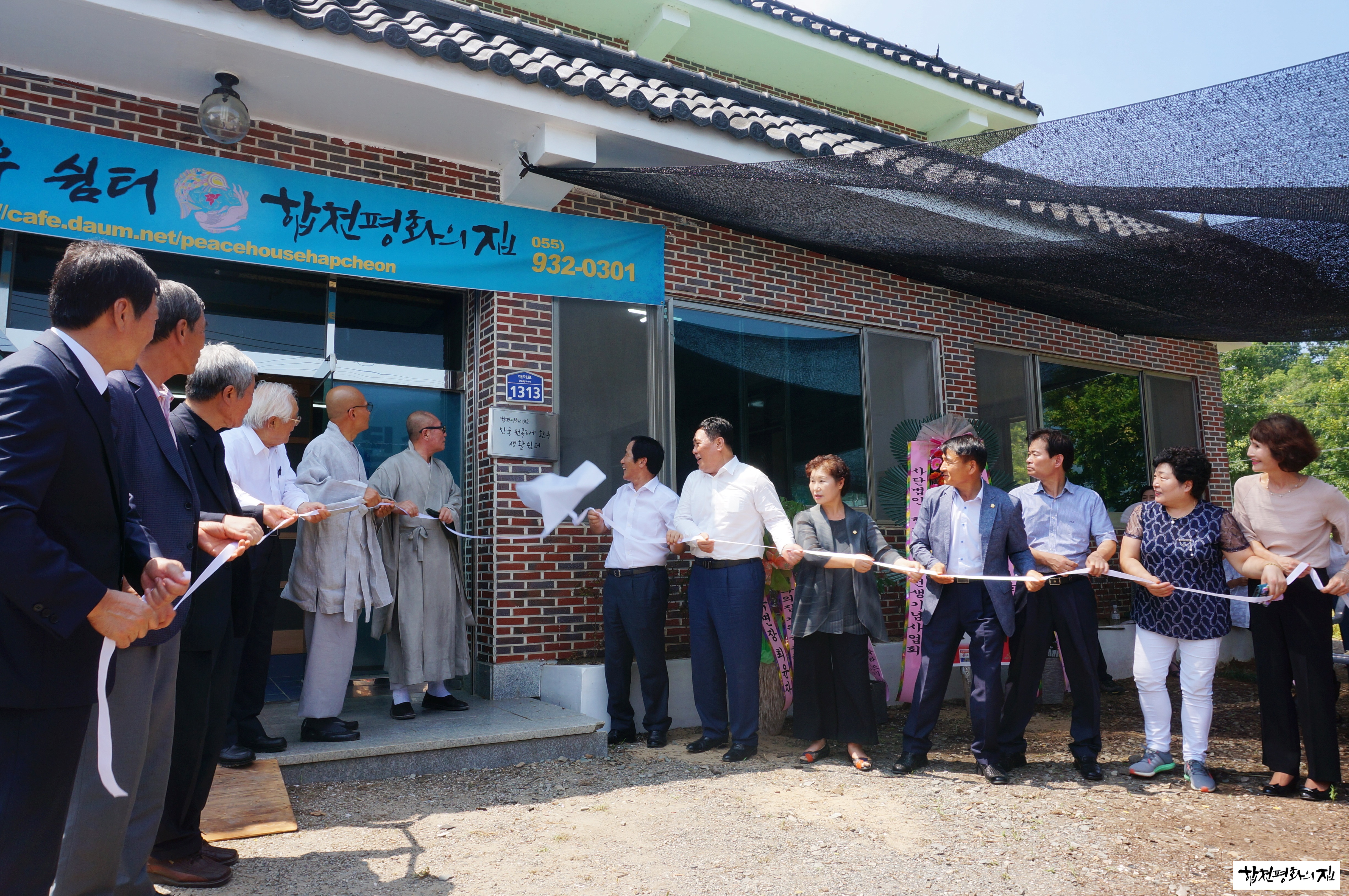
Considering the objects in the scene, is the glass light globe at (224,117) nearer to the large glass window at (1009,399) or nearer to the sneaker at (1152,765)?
the sneaker at (1152,765)

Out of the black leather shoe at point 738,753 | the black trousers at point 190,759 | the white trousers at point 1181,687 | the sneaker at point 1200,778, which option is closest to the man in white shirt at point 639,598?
the black leather shoe at point 738,753

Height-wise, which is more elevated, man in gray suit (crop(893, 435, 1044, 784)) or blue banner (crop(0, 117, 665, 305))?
blue banner (crop(0, 117, 665, 305))

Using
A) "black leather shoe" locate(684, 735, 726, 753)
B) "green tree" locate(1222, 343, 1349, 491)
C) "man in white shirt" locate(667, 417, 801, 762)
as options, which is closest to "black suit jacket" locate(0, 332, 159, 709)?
"man in white shirt" locate(667, 417, 801, 762)

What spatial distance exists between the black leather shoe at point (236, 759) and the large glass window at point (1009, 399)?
18.8 feet

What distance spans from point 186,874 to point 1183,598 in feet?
13.2

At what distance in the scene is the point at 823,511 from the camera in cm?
457

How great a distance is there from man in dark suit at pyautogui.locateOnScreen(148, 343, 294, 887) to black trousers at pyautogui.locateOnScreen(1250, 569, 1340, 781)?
4101 millimetres

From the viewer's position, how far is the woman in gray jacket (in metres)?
4.34

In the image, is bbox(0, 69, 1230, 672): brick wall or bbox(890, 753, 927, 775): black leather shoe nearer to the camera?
bbox(890, 753, 927, 775): black leather shoe

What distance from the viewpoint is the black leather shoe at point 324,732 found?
3951mm

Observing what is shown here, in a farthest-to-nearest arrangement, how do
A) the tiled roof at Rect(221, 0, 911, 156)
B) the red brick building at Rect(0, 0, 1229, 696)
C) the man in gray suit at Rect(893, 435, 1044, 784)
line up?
the red brick building at Rect(0, 0, 1229, 696) < the tiled roof at Rect(221, 0, 911, 156) < the man in gray suit at Rect(893, 435, 1044, 784)

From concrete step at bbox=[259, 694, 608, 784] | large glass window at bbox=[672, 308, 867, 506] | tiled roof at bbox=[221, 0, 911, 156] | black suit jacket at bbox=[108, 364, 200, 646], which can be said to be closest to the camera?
black suit jacket at bbox=[108, 364, 200, 646]

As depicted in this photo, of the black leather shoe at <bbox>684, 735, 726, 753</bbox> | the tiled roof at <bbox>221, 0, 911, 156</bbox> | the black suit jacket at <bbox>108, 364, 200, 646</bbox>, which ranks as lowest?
the black leather shoe at <bbox>684, 735, 726, 753</bbox>

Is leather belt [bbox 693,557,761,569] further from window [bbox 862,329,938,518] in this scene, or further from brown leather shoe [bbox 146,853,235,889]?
brown leather shoe [bbox 146,853,235,889]
